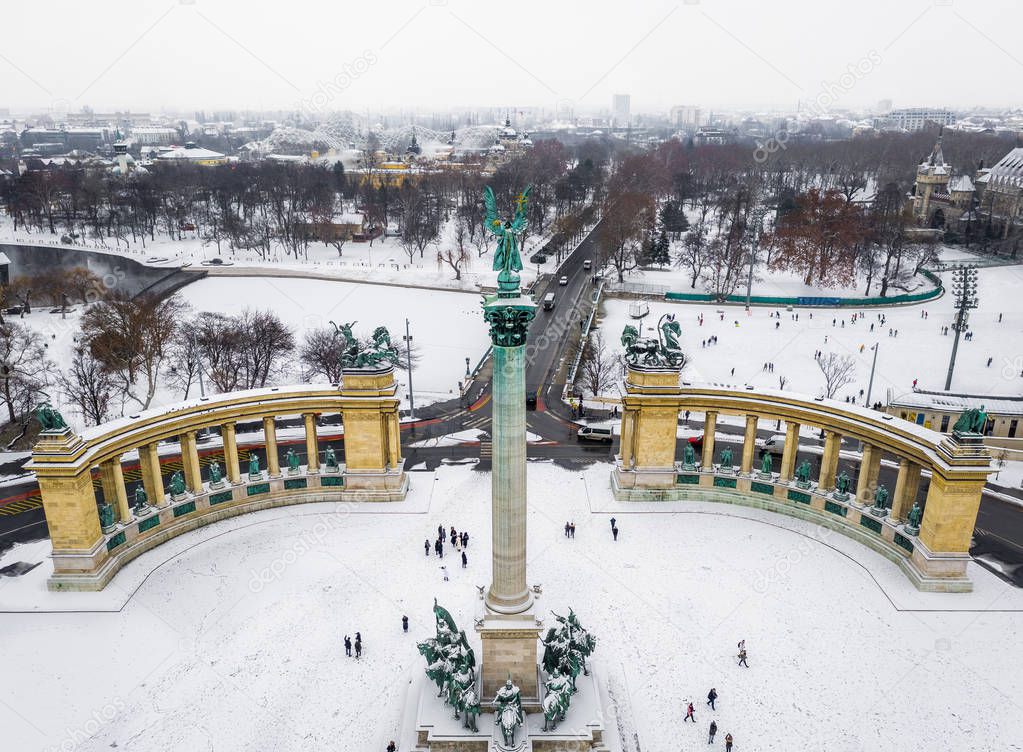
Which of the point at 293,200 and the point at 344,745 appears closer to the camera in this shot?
the point at 344,745

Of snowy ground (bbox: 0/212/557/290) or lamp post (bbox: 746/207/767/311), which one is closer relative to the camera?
lamp post (bbox: 746/207/767/311)

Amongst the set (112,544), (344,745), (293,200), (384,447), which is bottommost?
(344,745)

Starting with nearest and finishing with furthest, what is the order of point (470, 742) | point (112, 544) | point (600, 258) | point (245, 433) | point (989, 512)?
point (470, 742)
point (112, 544)
point (989, 512)
point (245, 433)
point (600, 258)

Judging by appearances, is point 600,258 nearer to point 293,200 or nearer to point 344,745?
point 293,200

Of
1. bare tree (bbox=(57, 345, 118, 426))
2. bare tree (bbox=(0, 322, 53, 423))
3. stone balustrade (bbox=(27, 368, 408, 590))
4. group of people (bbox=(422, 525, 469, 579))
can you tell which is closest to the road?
stone balustrade (bbox=(27, 368, 408, 590))

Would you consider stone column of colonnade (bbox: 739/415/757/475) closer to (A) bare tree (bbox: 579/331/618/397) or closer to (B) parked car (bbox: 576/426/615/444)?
(B) parked car (bbox: 576/426/615/444)

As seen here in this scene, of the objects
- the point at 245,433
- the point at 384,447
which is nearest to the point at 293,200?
the point at 245,433

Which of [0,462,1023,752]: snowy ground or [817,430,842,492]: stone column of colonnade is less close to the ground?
[817,430,842,492]: stone column of colonnade
